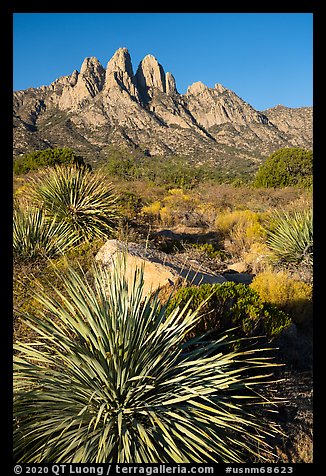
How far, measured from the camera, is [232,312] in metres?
4.39

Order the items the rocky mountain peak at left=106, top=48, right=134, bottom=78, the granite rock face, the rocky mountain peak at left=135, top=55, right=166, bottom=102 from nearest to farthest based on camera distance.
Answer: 1. the granite rock face
2. the rocky mountain peak at left=106, top=48, right=134, bottom=78
3. the rocky mountain peak at left=135, top=55, right=166, bottom=102

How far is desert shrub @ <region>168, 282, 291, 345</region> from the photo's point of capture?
4.13 meters

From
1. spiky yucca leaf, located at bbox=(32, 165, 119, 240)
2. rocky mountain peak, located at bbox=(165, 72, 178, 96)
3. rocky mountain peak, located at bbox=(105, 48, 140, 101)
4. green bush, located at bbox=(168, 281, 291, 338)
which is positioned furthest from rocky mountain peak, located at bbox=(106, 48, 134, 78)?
green bush, located at bbox=(168, 281, 291, 338)

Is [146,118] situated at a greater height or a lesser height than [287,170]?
greater

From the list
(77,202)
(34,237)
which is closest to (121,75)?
(77,202)

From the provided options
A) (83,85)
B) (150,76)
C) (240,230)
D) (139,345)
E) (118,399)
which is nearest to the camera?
(118,399)

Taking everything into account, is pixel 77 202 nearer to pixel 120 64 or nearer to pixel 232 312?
pixel 232 312

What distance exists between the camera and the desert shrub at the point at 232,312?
4133 millimetres

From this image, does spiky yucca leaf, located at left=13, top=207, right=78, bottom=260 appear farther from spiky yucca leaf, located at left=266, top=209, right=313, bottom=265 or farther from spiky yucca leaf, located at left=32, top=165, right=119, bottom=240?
spiky yucca leaf, located at left=266, top=209, right=313, bottom=265

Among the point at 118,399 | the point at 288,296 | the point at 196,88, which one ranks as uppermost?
the point at 196,88

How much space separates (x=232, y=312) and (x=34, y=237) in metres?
3.69

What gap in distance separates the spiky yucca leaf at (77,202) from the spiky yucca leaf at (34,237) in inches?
37.5

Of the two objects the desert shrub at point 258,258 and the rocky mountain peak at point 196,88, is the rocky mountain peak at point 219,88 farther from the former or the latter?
the desert shrub at point 258,258

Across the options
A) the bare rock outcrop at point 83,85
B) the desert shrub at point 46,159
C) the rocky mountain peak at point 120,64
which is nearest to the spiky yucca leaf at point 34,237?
the desert shrub at point 46,159
